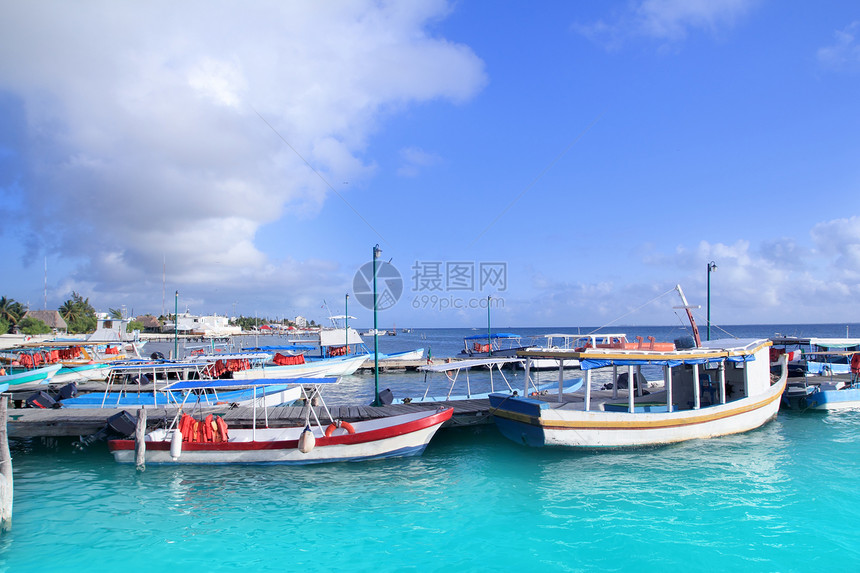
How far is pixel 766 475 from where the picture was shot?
13469mm

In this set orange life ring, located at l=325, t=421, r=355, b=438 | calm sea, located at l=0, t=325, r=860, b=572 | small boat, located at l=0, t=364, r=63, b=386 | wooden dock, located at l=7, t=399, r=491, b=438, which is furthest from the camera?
small boat, located at l=0, t=364, r=63, b=386

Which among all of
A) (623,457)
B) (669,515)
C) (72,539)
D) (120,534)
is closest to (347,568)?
(120,534)

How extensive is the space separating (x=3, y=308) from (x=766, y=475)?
96670mm

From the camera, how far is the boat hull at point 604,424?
14766 millimetres

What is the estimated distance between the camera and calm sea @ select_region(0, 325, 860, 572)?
9.15 m

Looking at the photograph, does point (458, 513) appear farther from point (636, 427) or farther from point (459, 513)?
point (636, 427)

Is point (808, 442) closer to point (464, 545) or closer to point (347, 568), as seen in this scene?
point (464, 545)

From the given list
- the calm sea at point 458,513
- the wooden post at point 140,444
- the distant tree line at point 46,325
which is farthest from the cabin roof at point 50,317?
the wooden post at point 140,444

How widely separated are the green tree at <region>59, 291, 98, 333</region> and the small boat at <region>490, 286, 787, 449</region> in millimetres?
95855

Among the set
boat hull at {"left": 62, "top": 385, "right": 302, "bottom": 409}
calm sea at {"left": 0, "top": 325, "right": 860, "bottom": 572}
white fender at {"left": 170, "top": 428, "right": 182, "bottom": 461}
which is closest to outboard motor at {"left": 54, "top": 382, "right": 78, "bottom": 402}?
boat hull at {"left": 62, "top": 385, "right": 302, "bottom": 409}

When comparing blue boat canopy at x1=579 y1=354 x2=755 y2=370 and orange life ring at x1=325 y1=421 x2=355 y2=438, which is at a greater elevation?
blue boat canopy at x1=579 y1=354 x2=755 y2=370

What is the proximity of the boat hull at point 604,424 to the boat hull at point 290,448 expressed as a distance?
2899 millimetres

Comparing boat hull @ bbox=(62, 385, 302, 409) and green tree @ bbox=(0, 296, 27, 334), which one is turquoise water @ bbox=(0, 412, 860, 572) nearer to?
boat hull @ bbox=(62, 385, 302, 409)

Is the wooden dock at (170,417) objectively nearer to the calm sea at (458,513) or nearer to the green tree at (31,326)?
the calm sea at (458,513)
